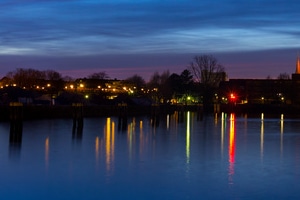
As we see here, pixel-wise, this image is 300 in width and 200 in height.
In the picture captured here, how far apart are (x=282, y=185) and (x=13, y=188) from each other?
34.3 feet

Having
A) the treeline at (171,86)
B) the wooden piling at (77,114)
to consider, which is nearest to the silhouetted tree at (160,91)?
the treeline at (171,86)

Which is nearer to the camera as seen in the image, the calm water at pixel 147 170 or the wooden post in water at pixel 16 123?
the calm water at pixel 147 170

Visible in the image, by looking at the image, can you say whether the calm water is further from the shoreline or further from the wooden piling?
the wooden piling

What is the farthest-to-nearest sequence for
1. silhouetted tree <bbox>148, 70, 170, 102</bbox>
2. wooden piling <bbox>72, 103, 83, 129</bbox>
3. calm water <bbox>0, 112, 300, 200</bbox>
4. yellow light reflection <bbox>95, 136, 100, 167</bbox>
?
silhouetted tree <bbox>148, 70, 170, 102</bbox>
wooden piling <bbox>72, 103, 83, 129</bbox>
yellow light reflection <bbox>95, 136, 100, 167</bbox>
calm water <bbox>0, 112, 300, 200</bbox>

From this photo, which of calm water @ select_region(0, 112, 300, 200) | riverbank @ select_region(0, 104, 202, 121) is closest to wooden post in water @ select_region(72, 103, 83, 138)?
riverbank @ select_region(0, 104, 202, 121)

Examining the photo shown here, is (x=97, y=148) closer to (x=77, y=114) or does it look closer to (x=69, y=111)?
(x=77, y=114)

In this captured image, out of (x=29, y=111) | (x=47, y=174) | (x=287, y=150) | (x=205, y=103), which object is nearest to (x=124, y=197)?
(x=47, y=174)

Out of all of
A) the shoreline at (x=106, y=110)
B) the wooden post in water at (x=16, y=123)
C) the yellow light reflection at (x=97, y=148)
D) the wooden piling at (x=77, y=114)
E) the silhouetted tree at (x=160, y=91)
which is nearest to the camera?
the yellow light reflection at (x=97, y=148)

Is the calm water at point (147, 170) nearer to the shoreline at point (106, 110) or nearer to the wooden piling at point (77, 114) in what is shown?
the shoreline at point (106, 110)

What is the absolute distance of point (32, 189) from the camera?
2148 centimetres

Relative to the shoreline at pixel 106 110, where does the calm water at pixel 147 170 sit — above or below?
below

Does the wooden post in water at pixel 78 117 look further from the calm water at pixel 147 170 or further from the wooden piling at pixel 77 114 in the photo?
the calm water at pixel 147 170

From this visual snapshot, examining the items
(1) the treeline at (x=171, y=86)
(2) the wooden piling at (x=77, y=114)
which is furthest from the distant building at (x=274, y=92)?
(2) the wooden piling at (x=77, y=114)

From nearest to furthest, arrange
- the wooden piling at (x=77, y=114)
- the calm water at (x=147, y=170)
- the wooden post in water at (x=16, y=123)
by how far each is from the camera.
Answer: the calm water at (x=147, y=170) < the wooden post in water at (x=16, y=123) < the wooden piling at (x=77, y=114)
